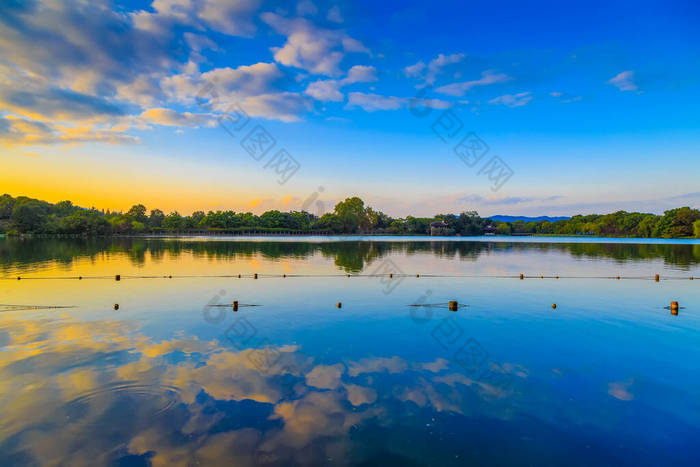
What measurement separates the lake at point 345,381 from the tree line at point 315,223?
389ft

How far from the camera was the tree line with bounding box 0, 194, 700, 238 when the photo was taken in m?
108

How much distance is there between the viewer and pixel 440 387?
855cm

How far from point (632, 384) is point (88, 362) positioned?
14.6 meters

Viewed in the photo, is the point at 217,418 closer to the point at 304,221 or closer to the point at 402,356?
the point at 402,356

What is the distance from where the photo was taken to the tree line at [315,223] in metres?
108

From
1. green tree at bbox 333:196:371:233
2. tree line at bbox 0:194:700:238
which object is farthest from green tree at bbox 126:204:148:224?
green tree at bbox 333:196:371:233

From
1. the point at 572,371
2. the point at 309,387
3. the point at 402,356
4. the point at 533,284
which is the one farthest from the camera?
the point at 533,284

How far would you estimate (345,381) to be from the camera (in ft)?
28.9

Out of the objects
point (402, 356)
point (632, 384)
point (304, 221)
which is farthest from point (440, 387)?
point (304, 221)

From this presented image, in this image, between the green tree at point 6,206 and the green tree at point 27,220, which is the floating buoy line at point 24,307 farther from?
the green tree at point 6,206

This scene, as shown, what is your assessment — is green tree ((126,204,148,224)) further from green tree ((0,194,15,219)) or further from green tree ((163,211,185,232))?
green tree ((0,194,15,219))

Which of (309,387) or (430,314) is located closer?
(309,387)

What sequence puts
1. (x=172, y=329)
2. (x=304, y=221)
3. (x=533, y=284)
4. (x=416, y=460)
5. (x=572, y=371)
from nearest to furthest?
(x=416, y=460) < (x=572, y=371) < (x=172, y=329) < (x=533, y=284) < (x=304, y=221)

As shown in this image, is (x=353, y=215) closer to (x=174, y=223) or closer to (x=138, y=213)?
(x=174, y=223)
